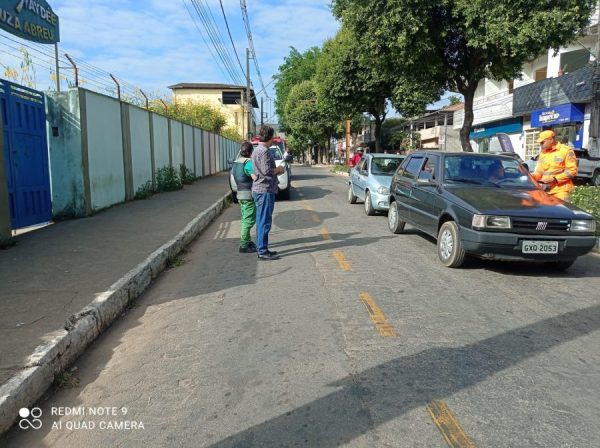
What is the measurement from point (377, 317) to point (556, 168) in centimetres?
520

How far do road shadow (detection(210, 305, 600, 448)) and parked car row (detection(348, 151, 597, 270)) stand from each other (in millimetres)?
1655

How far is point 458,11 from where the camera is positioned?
1445 cm

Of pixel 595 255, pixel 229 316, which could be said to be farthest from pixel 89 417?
pixel 595 255

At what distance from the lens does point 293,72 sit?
68688 mm

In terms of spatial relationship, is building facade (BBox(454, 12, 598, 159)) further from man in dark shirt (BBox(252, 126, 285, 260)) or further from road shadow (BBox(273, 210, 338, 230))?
man in dark shirt (BBox(252, 126, 285, 260))

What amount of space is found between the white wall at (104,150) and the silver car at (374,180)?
6463 mm

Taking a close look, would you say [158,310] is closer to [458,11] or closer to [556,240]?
[556,240]

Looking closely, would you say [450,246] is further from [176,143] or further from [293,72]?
[293,72]

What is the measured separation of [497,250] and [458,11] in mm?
10932

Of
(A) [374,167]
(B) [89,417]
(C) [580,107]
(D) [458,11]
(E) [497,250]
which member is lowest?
(B) [89,417]

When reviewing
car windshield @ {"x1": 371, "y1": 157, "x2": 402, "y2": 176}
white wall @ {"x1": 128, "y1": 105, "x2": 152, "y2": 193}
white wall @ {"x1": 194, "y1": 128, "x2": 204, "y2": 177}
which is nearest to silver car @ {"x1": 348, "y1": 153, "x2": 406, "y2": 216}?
car windshield @ {"x1": 371, "y1": 157, "x2": 402, "y2": 176}

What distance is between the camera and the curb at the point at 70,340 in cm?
312

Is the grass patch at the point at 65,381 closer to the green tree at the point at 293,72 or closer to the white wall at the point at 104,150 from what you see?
the white wall at the point at 104,150

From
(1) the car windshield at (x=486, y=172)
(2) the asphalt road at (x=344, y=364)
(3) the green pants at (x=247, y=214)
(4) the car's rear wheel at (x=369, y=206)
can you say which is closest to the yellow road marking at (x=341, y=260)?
(2) the asphalt road at (x=344, y=364)
